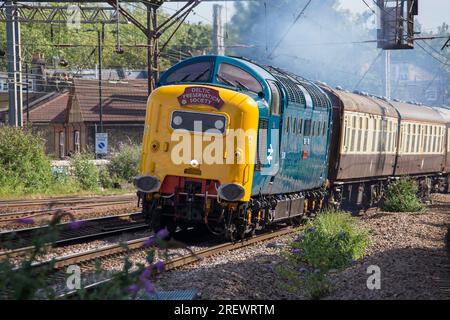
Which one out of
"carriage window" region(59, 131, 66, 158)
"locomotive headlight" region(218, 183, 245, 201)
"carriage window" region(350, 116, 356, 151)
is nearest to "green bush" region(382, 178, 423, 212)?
"carriage window" region(350, 116, 356, 151)

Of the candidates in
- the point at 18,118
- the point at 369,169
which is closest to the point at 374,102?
the point at 369,169

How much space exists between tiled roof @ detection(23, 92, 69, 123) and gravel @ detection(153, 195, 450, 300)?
139 ft

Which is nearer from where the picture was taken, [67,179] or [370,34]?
[67,179]

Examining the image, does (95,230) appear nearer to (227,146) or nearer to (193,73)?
(193,73)

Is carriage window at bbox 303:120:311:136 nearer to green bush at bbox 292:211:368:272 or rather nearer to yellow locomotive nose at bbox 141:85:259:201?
yellow locomotive nose at bbox 141:85:259:201

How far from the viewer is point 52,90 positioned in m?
63.2

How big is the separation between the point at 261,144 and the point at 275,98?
3.21ft

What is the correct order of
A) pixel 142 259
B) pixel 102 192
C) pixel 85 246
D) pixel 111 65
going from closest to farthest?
1. pixel 142 259
2. pixel 85 246
3. pixel 102 192
4. pixel 111 65

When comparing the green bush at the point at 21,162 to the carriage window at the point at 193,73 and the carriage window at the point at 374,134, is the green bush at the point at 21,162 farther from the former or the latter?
the carriage window at the point at 193,73

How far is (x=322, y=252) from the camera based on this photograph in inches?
446

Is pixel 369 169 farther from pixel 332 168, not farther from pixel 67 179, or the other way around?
pixel 67 179

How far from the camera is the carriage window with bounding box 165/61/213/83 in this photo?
13734mm

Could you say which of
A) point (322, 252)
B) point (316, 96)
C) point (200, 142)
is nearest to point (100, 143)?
point (316, 96)
